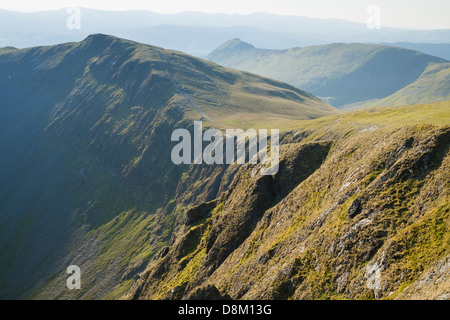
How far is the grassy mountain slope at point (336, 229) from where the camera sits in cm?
3219

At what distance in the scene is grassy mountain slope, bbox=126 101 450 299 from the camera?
3219 cm

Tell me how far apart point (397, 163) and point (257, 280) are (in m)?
23.7

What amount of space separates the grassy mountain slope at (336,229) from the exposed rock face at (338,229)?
0.41 ft

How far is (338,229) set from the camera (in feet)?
134

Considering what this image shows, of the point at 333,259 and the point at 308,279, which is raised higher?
the point at 333,259

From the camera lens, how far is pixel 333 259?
38719 millimetres

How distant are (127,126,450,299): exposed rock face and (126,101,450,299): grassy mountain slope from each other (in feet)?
0.41

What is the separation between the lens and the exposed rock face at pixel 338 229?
3216 centimetres

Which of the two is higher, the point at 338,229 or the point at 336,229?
the point at 338,229

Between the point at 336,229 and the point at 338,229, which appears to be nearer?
the point at 338,229

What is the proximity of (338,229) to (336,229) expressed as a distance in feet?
1.14

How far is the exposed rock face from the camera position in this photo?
32.2 m
